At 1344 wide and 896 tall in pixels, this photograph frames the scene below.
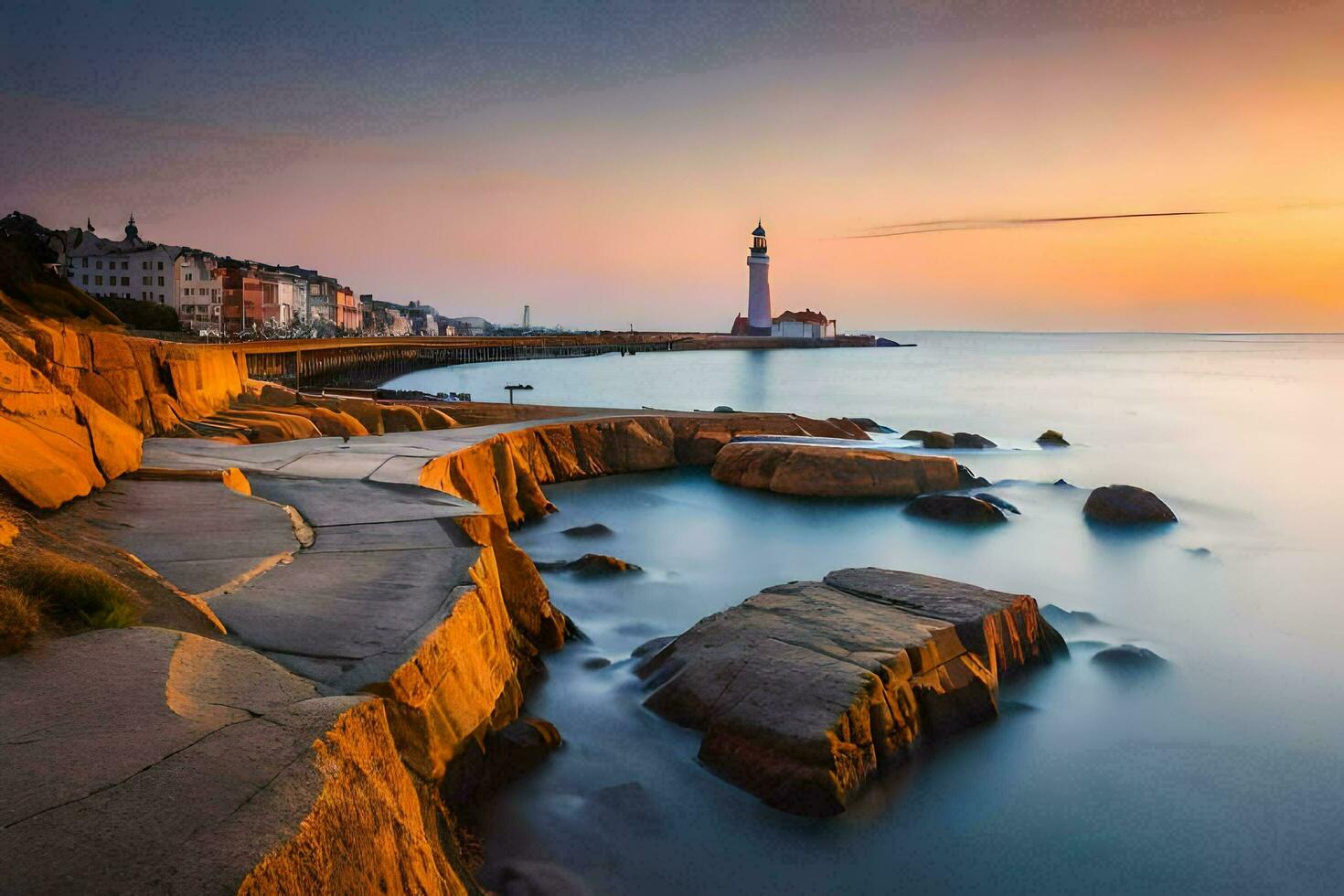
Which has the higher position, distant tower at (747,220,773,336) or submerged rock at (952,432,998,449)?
distant tower at (747,220,773,336)

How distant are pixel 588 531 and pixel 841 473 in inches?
273

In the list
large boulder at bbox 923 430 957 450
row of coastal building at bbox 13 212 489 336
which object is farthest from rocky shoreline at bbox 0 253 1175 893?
row of coastal building at bbox 13 212 489 336

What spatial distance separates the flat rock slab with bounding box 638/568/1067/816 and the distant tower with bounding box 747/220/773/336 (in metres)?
112

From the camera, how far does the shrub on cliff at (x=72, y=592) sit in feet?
14.3

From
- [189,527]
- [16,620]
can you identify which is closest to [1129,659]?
[189,527]

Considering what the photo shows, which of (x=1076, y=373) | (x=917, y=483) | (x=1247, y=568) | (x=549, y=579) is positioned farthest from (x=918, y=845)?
(x=1076, y=373)

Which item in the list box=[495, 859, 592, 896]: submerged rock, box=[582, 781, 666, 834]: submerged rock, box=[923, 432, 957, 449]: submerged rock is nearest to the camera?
box=[495, 859, 592, 896]: submerged rock

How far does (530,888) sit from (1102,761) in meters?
5.38

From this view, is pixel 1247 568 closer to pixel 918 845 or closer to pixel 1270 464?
pixel 918 845

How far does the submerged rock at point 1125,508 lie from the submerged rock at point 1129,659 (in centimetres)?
836

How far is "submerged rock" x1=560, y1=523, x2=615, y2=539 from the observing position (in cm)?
1628

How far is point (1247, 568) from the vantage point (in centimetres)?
1623

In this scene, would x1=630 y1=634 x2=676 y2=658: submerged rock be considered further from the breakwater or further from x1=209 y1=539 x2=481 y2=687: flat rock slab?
the breakwater

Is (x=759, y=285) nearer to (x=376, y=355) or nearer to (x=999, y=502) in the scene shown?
(x=376, y=355)
